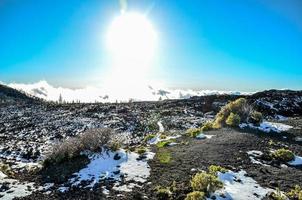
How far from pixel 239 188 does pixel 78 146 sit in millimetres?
11198

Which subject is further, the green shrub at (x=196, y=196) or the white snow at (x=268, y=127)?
the white snow at (x=268, y=127)

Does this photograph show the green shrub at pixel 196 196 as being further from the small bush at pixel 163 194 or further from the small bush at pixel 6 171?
the small bush at pixel 6 171

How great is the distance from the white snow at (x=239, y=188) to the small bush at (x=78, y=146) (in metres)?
8.39

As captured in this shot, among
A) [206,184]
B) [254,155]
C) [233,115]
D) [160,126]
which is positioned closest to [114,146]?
[206,184]

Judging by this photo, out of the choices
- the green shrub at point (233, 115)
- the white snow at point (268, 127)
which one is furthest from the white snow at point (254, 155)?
the green shrub at point (233, 115)

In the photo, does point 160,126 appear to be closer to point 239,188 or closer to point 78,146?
point 78,146

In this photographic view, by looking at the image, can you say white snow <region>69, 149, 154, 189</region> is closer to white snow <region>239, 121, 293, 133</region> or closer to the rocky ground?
the rocky ground

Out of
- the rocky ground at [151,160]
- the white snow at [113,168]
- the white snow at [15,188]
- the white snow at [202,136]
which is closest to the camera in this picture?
the white snow at [15,188]

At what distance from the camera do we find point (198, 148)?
82.1 feet

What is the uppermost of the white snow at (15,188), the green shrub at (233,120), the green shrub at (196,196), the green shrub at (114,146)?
the green shrub at (233,120)

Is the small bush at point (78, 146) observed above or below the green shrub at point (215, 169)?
above

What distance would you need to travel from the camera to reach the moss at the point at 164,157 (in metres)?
21.4

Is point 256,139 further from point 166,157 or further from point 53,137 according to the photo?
point 53,137

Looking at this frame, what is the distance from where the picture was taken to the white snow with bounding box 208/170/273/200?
626 inches
